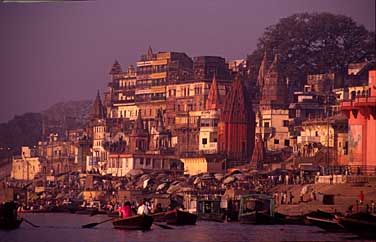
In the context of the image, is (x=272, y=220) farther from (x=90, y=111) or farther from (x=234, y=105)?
(x=90, y=111)

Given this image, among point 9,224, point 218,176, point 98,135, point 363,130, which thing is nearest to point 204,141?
point 218,176

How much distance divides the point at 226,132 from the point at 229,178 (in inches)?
272

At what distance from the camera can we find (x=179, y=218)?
25312 millimetres

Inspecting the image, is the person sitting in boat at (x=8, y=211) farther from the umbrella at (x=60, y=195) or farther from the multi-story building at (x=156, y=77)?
the multi-story building at (x=156, y=77)

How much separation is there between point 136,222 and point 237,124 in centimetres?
1968

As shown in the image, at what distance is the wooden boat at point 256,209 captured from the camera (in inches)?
989

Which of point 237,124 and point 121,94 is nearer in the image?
point 237,124

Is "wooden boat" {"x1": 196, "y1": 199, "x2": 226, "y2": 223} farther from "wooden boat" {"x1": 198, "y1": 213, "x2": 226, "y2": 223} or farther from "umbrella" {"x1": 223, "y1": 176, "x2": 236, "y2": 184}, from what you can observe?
"umbrella" {"x1": 223, "y1": 176, "x2": 236, "y2": 184}

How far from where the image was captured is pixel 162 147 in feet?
151

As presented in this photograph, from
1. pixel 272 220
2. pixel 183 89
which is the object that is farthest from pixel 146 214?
pixel 183 89

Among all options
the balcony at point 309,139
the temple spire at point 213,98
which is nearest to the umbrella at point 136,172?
the temple spire at point 213,98

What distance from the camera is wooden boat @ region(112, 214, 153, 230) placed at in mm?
22391

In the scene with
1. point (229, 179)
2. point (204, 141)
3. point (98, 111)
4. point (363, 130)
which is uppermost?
point (98, 111)

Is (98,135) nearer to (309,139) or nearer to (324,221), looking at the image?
(309,139)
